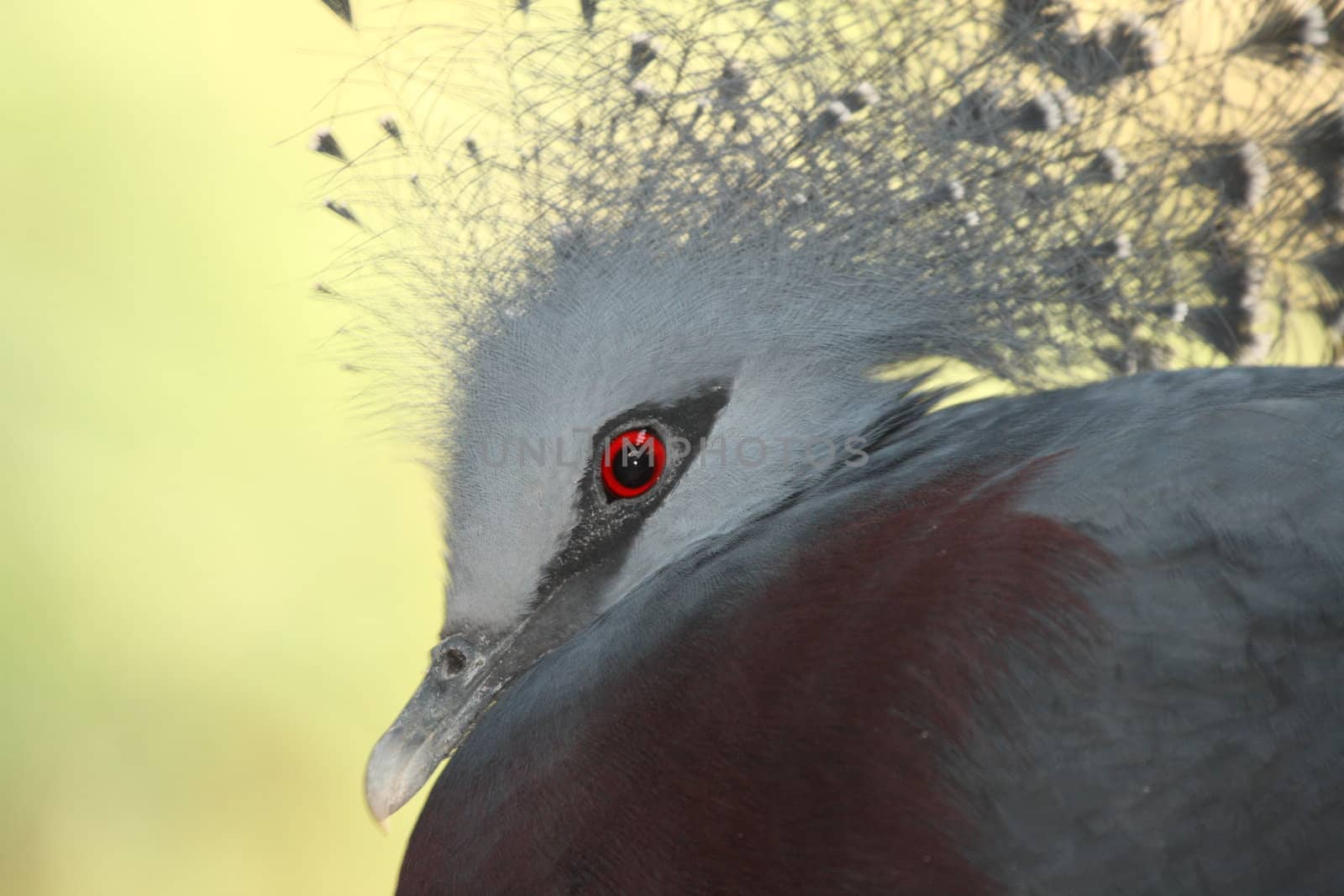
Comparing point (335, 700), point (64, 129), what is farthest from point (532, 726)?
point (64, 129)

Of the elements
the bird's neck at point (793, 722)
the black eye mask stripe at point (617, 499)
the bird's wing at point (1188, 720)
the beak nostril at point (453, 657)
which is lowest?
the bird's wing at point (1188, 720)

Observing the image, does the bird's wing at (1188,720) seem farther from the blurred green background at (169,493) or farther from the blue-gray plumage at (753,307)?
the blurred green background at (169,493)

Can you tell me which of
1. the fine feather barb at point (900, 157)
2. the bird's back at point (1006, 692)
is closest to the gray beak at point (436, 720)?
the bird's back at point (1006, 692)

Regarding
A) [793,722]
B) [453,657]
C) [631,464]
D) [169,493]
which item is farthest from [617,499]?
[169,493]

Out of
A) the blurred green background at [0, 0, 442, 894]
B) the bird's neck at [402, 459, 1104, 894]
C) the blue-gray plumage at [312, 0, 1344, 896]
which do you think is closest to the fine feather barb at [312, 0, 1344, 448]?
the blue-gray plumage at [312, 0, 1344, 896]

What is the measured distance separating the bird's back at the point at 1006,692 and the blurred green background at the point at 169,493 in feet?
4.71

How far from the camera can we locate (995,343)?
1.14 meters

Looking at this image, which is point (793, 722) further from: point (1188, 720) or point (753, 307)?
point (753, 307)

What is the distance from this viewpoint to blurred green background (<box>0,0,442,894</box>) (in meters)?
2.35

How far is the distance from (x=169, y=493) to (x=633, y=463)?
163cm

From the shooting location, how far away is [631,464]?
113 centimetres

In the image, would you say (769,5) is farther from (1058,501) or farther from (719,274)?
(1058,501)

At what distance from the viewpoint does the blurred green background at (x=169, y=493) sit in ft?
7.72

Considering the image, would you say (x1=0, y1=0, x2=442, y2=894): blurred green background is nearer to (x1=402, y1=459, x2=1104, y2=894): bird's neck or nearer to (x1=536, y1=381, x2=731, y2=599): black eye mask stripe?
(x1=536, y1=381, x2=731, y2=599): black eye mask stripe
